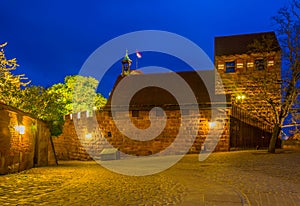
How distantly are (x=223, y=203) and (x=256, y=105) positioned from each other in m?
17.2

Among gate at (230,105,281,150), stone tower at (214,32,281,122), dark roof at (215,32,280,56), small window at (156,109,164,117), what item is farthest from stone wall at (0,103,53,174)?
dark roof at (215,32,280,56)

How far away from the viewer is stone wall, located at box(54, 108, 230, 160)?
18.0 m

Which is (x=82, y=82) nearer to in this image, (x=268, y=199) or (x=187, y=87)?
(x=187, y=87)

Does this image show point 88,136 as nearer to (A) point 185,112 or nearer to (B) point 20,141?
(A) point 185,112

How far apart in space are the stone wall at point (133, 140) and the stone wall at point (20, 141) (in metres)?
6.18

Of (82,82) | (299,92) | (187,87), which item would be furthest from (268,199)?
(82,82)

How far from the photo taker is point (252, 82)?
56.6ft

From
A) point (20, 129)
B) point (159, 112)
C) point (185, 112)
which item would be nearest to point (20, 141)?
point (20, 129)

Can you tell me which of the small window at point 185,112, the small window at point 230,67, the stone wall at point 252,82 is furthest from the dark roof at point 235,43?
the small window at point 185,112

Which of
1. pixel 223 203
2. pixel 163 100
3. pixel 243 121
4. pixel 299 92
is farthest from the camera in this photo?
pixel 163 100

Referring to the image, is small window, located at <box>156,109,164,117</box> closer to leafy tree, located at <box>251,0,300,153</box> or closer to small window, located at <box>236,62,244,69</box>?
leafy tree, located at <box>251,0,300,153</box>

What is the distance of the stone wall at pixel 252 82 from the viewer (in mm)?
16109

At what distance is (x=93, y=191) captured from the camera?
7.11 meters

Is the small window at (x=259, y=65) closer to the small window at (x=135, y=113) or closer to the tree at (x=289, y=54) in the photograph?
the tree at (x=289, y=54)
